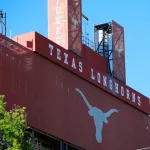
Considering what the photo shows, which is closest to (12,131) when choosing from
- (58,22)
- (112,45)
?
(58,22)

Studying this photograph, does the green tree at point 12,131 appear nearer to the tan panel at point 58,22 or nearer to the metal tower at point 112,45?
the tan panel at point 58,22

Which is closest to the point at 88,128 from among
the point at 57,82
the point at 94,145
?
the point at 94,145

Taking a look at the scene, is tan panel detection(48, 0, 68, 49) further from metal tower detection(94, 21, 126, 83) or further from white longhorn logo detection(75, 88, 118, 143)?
metal tower detection(94, 21, 126, 83)

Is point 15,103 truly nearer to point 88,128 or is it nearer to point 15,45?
point 15,45

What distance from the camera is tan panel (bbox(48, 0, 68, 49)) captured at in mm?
49938

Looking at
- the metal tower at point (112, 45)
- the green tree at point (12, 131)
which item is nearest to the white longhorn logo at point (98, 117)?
the metal tower at point (112, 45)

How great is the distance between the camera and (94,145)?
51750 mm

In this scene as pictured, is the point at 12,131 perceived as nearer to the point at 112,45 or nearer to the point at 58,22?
the point at 58,22

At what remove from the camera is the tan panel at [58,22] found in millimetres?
49938

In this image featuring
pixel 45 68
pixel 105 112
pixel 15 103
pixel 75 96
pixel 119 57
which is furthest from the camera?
pixel 119 57

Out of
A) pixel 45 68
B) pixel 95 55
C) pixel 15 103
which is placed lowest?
pixel 15 103

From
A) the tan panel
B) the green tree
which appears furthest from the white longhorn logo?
the green tree

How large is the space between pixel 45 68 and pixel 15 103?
421 centimetres

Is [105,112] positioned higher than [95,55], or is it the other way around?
[95,55]
